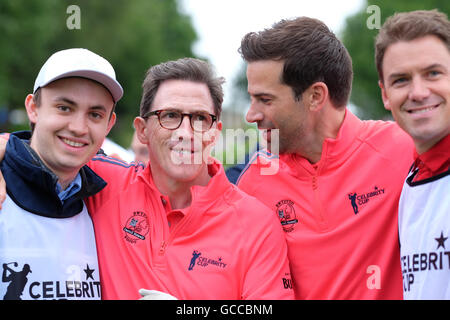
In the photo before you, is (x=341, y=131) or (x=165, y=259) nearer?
(x=165, y=259)

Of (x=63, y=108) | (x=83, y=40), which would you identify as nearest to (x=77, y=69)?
(x=63, y=108)

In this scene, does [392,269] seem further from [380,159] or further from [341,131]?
[341,131]

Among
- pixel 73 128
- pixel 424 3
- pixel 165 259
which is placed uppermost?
pixel 424 3

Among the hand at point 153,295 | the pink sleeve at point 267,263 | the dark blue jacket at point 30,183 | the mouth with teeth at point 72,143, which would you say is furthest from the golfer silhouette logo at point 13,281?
the pink sleeve at point 267,263

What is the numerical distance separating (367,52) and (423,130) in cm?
3951

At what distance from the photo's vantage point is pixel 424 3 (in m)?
37.4

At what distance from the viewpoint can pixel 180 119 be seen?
14.0ft

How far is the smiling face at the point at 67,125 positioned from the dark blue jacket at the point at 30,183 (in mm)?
116

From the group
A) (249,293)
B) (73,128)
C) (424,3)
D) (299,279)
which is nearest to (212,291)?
(249,293)

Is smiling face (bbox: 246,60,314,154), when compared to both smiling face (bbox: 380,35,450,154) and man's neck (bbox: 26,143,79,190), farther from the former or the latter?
man's neck (bbox: 26,143,79,190)

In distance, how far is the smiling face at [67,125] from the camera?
3.91 metres

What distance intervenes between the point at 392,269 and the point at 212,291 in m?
1.32

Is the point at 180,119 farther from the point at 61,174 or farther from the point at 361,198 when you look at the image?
the point at 361,198

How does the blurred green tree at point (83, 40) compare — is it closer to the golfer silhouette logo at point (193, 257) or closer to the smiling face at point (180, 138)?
the smiling face at point (180, 138)
